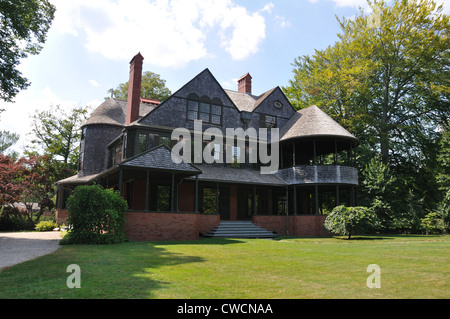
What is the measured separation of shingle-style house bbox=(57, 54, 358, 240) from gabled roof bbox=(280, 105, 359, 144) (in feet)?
0.24

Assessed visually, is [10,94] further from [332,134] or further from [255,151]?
[332,134]

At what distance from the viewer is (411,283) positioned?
6.03 m

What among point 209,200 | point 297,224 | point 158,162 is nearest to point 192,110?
point 209,200

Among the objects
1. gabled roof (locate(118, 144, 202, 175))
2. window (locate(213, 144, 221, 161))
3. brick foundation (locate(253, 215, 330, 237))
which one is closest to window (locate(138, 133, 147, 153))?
gabled roof (locate(118, 144, 202, 175))

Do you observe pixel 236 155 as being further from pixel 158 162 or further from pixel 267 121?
pixel 158 162

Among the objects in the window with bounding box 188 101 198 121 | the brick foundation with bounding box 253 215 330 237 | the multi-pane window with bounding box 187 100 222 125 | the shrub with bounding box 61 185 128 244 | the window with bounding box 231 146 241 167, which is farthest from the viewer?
the window with bounding box 231 146 241 167

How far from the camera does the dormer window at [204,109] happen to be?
23.6 metres

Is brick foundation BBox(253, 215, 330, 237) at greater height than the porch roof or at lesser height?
lesser

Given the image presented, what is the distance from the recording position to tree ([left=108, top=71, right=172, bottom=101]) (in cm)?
4432

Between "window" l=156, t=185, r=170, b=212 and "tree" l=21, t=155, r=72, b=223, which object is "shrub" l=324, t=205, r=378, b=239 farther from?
"tree" l=21, t=155, r=72, b=223

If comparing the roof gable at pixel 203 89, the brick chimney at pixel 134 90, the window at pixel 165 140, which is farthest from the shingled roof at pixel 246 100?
the brick chimney at pixel 134 90

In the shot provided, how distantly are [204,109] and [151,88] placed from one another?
74.9 feet

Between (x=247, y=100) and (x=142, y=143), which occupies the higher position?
(x=247, y=100)

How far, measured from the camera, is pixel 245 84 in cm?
3212
